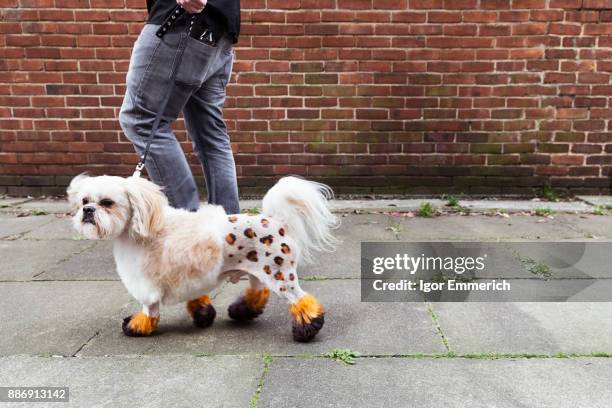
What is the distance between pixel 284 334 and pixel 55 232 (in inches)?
99.8

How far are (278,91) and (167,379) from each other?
3.41 m

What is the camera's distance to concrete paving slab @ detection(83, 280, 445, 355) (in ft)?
6.66

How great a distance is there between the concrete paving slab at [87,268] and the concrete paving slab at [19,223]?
2.82 ft

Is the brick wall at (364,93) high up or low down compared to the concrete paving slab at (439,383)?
up

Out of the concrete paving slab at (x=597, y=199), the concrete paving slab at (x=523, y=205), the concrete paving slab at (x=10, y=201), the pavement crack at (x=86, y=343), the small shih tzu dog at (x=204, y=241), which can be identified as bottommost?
the pavement crack at (x=86, y=343)

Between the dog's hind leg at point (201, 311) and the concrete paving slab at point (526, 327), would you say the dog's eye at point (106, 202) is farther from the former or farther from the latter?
the concrete paving slab at point (526, 327)

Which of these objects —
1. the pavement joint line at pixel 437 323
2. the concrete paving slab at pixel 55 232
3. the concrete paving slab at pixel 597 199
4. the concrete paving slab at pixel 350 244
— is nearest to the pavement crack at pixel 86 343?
the concrete paving slab at pixel 350 244

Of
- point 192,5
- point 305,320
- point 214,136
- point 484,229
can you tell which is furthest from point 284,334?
point 484,229

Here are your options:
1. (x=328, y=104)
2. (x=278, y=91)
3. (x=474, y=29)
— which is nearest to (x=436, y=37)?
(x=474, y=29)

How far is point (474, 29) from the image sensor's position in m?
4.58

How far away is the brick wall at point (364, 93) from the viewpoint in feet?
15.0

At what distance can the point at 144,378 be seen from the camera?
71.0 inches

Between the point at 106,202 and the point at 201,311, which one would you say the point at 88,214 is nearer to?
the point at 106,202

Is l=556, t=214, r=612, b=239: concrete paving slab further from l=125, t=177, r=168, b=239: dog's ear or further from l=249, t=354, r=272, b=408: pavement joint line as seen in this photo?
l=125, t=177, r=168, b=239: dog's ear
